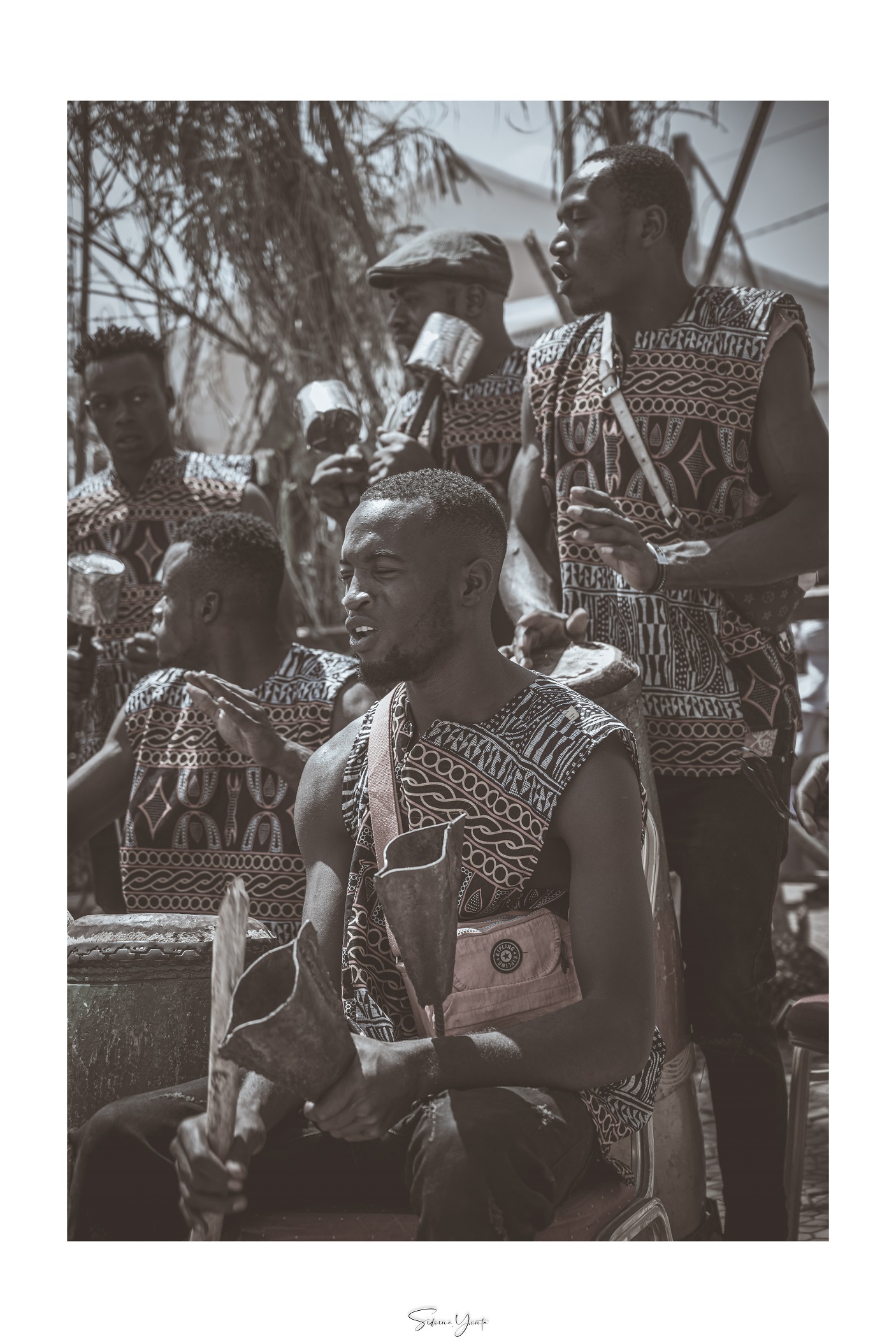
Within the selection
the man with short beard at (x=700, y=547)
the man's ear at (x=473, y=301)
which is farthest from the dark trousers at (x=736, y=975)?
the man's ear at (x=473, y=301)

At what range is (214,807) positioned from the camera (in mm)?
3359

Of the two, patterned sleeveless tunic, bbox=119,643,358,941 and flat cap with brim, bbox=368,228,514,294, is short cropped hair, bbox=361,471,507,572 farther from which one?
flat cap with brim, bbox=368,228,514,294

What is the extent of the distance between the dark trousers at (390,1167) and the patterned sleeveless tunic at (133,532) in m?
1.95

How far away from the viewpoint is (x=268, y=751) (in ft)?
10.3

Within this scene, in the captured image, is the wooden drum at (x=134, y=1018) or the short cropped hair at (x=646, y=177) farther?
the short cropped hair at (x=646, y=177)

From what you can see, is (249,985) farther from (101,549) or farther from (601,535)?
(101,549)

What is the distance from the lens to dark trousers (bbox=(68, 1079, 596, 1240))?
1.89 metres

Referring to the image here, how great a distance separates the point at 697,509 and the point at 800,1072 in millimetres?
1369

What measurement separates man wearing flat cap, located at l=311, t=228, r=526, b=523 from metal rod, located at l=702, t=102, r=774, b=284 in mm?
778

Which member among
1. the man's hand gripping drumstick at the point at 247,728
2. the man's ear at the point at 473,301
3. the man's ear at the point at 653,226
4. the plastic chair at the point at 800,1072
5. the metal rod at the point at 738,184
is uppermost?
the metal rod at the point at 738,184

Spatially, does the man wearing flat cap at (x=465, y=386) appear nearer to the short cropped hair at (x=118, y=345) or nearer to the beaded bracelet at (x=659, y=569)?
the short cropped hair at (x=118, y=345)

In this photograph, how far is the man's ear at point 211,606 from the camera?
11.4ft
